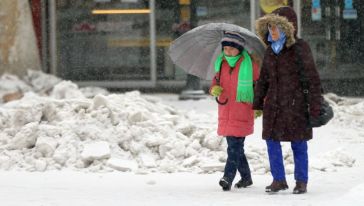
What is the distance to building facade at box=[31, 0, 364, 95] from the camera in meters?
18.0

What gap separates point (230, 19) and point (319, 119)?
10319mm

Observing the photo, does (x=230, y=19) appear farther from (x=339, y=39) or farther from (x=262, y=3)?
(x=339, y=39)

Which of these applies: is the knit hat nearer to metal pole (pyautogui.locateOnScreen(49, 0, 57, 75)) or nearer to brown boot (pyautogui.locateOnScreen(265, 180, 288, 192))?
brown boot (pyautogui.locateOnScreen(265, 180, 288, 192))

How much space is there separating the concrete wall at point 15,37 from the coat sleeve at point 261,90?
8.08 meters

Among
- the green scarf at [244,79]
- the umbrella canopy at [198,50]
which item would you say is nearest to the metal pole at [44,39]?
the umbrella canopy at [198,50]

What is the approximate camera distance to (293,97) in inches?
311

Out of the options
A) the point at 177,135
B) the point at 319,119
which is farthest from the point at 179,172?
the point at 319,119

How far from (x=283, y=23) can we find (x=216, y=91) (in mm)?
911

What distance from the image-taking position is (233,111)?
8.28m

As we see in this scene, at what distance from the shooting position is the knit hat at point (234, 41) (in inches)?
323

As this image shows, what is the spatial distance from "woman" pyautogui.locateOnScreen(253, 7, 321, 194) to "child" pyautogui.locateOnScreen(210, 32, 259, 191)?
0.22 m

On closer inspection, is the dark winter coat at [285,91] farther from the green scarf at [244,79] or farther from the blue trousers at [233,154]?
the blue trousers at [233,154]

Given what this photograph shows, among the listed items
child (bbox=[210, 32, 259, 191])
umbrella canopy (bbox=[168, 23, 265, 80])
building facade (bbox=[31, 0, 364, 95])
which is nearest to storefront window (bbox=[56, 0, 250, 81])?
building facade (bbox=[31, 0, 364, 95])

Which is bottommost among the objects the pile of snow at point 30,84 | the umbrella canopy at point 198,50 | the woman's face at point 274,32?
the pile of snow at point 30,84
